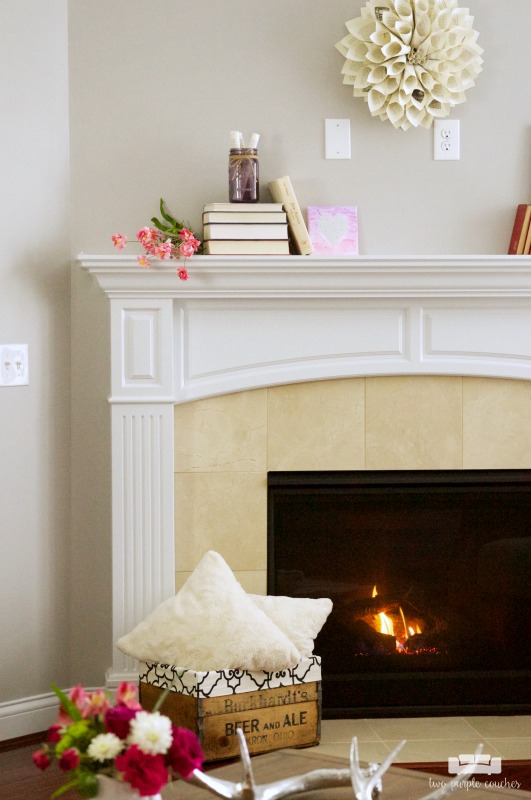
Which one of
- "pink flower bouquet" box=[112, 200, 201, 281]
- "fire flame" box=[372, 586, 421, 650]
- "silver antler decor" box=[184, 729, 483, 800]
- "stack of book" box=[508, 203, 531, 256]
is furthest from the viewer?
"fire flame" box=[372, 586, 421, 650]

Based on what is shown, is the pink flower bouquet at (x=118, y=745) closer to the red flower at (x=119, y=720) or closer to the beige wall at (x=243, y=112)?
the red flower at (x=119, y=720)

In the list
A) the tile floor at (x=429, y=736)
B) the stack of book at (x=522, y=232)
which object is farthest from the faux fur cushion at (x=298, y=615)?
the stack of book at (x=522, y=232)

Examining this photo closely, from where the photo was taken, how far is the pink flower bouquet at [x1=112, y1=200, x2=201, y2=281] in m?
2.48

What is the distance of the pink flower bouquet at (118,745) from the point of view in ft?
3.73

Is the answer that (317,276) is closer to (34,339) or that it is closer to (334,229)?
(334,229)

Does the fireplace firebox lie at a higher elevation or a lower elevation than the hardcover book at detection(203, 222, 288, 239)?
lower

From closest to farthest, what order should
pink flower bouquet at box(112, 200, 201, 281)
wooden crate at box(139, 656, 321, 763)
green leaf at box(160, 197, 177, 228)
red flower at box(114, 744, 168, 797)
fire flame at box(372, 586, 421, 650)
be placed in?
red flower at box(114, 744, 168, 797), wooden crate at box(139, 656, 321, 763), pink flower bouquet at box(112, 200, 201, 281), green leaf at box(160, 197, 177, 228), fire flame at box(372, 586, 421, 650)

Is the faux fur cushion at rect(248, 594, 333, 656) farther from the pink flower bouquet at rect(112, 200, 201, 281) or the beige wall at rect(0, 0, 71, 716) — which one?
the pink flower bouquet at rect(112, 200, 201, 281)

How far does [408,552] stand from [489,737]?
58 cm

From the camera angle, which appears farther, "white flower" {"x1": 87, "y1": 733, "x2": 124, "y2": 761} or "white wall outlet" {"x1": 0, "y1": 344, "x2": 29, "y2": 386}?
"white wall outlet" {"x1": 0, "y1": 344, "x2": 29, "y2": 386}

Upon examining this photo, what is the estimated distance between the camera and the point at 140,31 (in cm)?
268

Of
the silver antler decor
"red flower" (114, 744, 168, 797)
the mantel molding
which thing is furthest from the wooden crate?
"red flower" (114, 744, 168, 797)

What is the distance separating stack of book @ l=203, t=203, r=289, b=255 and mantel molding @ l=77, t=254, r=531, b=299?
5 centimetres

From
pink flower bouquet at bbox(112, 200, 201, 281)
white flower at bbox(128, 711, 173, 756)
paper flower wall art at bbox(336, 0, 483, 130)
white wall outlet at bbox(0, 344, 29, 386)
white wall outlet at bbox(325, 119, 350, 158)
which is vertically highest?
paper flower wall art at bbox(336, 0, 483, 130)
